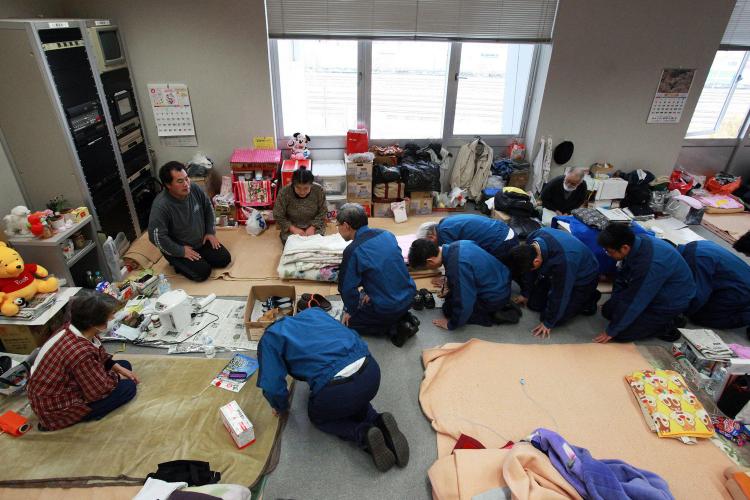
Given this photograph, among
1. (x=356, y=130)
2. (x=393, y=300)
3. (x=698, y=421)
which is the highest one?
(x=356, y=130)

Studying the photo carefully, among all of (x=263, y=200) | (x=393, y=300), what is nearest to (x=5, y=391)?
(x=393, y=300)

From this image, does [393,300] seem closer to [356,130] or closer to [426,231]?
[426,231]

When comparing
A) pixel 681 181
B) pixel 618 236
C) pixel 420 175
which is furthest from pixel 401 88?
pixel 681 181

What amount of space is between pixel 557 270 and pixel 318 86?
10.6 ft

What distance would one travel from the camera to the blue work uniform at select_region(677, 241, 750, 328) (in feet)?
10.4

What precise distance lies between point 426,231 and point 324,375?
1810 millimetres

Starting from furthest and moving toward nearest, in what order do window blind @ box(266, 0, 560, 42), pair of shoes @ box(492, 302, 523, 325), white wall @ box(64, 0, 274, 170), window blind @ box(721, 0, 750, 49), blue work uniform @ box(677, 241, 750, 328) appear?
window blind @ box(721, 0, 750, 49) < window blind @ box(266, 0, 560, 42) < white wall @ box(64, 0, 274, 170) < pair of shoes @ box(492, 302, 523, 325) < blue work uniform @ box(677, 241, 750, 328)

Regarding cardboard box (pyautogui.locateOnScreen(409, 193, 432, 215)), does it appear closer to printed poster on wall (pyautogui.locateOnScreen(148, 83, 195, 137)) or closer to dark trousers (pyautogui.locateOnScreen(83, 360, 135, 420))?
printed poster on wall (pyautogui.locateOnScreen(148, 83, 195, 137))

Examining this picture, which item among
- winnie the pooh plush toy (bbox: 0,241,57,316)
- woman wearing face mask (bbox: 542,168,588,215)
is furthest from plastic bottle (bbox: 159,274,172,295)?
woman wearing face mask (bbox: 542,168,588,215)

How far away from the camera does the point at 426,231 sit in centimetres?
360

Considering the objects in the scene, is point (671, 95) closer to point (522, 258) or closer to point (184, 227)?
point (522, 258)

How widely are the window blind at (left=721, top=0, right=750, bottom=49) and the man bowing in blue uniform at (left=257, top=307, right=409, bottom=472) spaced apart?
608cm

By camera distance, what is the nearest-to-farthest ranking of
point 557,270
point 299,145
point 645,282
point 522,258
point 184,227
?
point 645,282, point 522,258, point 557,270, point 184,227, point 299,145

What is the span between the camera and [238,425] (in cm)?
223
